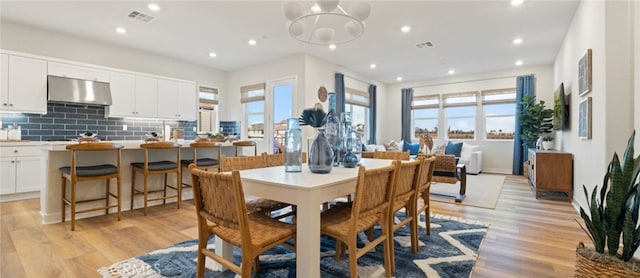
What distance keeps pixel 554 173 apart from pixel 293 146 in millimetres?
4383

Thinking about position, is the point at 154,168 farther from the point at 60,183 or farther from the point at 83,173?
the point at 60,183

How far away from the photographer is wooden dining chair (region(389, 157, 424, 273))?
6.20 ft

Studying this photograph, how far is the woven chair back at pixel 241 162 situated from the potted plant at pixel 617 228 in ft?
7.29

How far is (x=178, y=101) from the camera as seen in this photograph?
19.7 feet

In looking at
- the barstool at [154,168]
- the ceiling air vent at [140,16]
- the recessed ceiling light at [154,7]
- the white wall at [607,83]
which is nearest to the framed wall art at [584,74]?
the white wall at [607,83]

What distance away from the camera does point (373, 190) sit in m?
1.60

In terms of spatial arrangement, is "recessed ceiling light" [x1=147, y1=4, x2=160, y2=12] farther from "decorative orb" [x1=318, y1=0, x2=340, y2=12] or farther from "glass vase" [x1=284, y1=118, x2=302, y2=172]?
"glass vase" [x1=284, y1=118, x2=302, y2=172]

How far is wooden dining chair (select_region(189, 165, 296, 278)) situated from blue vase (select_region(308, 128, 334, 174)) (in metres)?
0.43

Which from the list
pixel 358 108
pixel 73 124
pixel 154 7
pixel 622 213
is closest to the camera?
pixel 622 213

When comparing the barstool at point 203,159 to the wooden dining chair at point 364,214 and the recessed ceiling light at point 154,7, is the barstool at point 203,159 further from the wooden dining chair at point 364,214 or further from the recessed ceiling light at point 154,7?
the wooden dining chair at point 364,214

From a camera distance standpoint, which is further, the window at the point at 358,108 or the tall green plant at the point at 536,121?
the window at the point at 358,108

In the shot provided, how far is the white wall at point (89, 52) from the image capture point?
431 cm

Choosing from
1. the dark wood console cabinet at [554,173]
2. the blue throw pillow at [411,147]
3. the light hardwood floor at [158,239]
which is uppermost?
the blue throw pillow at [411,147]

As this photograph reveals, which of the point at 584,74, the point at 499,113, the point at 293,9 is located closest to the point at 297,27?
the point at 293,9
